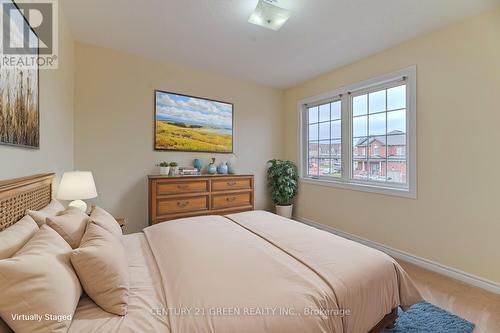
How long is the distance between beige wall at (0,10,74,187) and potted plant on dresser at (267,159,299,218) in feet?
9.80

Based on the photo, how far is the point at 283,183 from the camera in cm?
407

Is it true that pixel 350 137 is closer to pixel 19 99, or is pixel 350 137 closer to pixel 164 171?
pixel 164 171

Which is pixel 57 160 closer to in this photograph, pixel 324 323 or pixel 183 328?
pixel 183 328

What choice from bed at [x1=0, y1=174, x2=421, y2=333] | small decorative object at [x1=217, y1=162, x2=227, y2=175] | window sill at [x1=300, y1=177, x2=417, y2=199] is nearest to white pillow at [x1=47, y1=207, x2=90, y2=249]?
bed at [x1=0, y1=174, x2=421, y2=333]

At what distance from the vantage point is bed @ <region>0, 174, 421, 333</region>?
3.00ft

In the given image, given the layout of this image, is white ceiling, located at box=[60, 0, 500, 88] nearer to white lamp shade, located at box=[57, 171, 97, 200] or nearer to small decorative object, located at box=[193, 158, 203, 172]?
small decorative object, located at box=[193, 158, 203, 172]

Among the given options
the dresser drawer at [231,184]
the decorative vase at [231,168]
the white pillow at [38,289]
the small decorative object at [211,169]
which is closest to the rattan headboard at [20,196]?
the white pillow at [38,289]

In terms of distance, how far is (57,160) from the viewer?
6.97ft

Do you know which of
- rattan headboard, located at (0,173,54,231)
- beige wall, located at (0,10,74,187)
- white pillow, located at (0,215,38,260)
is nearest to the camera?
white pillow, located at (0,215,38,260)

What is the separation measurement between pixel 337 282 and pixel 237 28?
253cm

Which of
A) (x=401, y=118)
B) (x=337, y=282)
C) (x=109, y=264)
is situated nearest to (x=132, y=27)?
(x=109, y=264)

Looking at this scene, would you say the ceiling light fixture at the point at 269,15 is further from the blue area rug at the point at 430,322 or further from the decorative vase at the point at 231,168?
the blue area rug at the point at 430,322

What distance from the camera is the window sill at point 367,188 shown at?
8.90ft

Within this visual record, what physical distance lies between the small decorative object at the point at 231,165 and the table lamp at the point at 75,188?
78.3 inches
